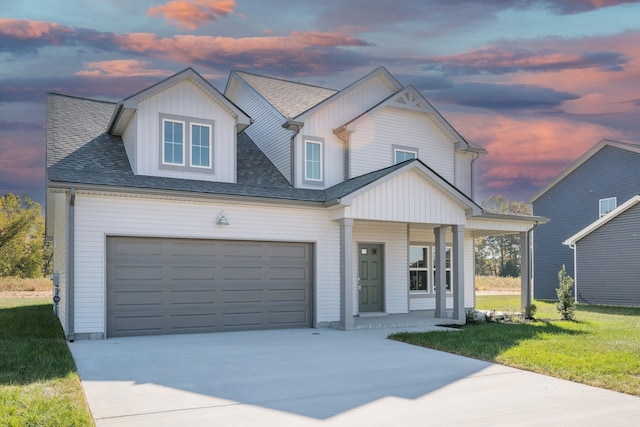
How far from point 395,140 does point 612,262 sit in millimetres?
12954

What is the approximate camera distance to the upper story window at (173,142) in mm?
13141

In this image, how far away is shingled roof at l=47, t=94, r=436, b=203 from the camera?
11.8m

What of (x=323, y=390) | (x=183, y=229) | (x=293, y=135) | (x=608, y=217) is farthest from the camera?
(x=608, y=217)

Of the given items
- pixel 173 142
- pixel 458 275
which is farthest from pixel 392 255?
pixel 173 142

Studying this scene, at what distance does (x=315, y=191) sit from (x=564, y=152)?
20933 millimetres

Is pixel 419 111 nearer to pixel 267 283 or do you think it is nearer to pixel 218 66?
pixel 267 283

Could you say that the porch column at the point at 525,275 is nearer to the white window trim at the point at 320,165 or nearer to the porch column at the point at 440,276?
the porch column at the point at 440,276

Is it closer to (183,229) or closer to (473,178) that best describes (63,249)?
(183,229)

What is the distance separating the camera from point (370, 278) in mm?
16516

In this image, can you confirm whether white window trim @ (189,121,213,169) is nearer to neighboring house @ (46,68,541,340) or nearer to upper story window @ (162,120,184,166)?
neighboring house @ (46,68,541,340)

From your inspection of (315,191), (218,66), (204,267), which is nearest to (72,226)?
(204,267)

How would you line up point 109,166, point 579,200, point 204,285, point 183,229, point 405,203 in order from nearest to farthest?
point 183,229 → point 204,285 → point 109,166 → point 405,203 → point 579,200

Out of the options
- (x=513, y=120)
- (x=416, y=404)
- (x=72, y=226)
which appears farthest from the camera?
(x=513, y=120)

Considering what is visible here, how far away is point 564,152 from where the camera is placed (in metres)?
30.7
